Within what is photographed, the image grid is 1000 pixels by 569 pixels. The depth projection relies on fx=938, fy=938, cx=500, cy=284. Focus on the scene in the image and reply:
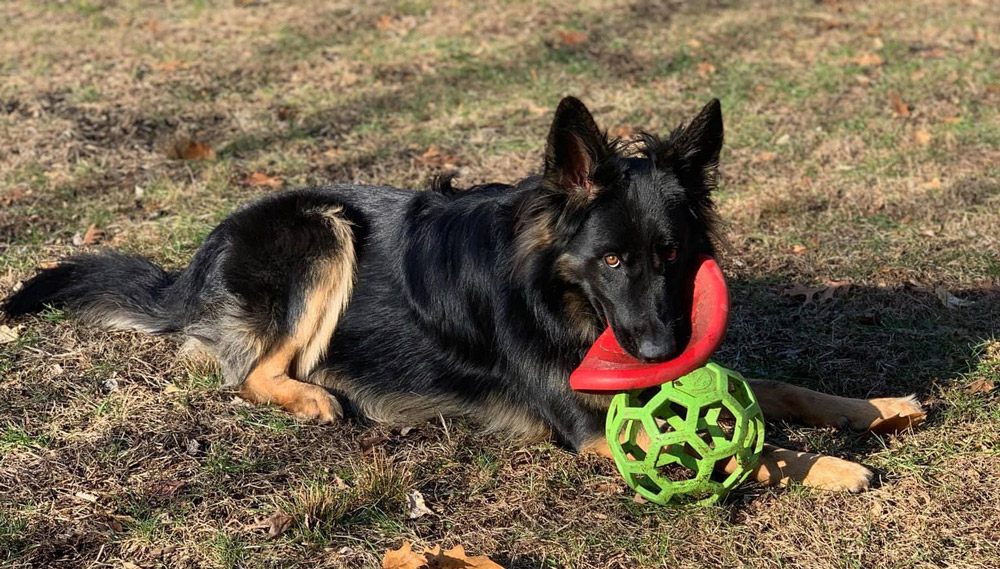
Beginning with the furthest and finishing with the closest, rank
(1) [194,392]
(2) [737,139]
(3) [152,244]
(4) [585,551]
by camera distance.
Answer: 1. (2) [737,139]
2. (3) [152,244]
3. (1) [194,392]
4. (4) [585,551]

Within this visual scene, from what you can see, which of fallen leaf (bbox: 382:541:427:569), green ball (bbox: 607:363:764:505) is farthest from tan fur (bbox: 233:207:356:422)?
green ball (bbox: 607:363:764:505)

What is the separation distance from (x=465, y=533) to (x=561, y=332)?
3.64 ft

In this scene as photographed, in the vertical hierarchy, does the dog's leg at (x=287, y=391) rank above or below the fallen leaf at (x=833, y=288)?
below

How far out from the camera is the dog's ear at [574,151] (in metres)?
4.12

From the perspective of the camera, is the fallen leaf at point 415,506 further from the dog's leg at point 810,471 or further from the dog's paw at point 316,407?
the dog's leg at point 810,471

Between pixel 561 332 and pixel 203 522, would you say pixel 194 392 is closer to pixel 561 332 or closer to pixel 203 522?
pixel 203 522

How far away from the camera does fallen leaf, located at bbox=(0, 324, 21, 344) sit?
5.80 metres

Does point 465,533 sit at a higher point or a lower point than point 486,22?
lower

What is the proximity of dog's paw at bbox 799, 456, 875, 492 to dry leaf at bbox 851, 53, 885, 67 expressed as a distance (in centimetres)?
771

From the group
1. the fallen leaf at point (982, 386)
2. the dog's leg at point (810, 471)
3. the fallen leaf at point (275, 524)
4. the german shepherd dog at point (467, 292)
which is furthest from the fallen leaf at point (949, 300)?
the fallen leaf at point (275, 524)

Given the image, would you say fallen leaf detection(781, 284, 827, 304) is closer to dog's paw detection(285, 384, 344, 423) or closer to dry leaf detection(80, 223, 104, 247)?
dog's paw detection(285, 384, 344, 423)

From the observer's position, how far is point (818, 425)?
4855mm

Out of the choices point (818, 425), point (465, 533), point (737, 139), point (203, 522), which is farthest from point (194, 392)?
point (737, 139)

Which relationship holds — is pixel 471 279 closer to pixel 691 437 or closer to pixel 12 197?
pixel 691 437
